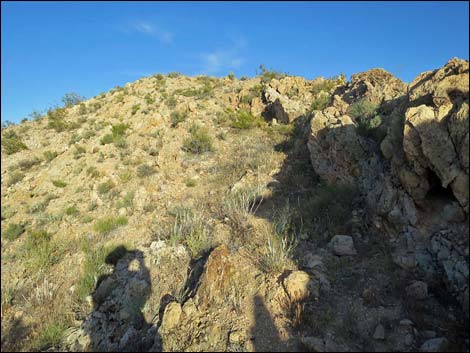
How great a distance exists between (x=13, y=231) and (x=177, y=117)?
7603 millimetres

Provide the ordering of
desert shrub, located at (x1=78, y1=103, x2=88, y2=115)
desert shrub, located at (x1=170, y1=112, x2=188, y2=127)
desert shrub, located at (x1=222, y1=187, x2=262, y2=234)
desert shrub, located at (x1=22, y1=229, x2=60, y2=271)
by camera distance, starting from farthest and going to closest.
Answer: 1. desert shrub, located at (x1=78, y1=103, x2=88, y2=115)
2. desert shrub, located at (x1=170, y1=112, x2=188, y2=127)
3. desert shrub, located at (x1=222, y1=187, x2=262, y2=234)
4. desert shrub, located at (x1=22, y1=229, x2=60, y2=271)

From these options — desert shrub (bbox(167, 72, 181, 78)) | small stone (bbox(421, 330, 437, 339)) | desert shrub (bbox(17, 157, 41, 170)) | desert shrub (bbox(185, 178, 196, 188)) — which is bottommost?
small stone (bbox(421, 330, 437, 339))

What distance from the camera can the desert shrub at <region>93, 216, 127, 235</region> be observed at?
6.79 m

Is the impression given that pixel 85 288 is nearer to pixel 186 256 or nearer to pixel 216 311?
pixel 186 256

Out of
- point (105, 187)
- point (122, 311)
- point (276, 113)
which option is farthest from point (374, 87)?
point (122, 311)

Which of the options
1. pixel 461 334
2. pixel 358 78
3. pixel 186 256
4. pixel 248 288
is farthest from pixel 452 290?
pixel 358 78

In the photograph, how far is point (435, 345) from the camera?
3283 millimetres

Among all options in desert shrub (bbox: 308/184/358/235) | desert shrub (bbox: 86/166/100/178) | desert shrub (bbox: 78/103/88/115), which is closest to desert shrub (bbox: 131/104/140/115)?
desert shrub (bbox: 78/103/88/115)

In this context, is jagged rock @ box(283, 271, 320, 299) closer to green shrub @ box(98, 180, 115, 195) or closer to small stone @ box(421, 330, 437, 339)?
small stone @ box(421, 330, 437, 339)

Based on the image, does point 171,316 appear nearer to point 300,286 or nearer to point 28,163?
point 300,286

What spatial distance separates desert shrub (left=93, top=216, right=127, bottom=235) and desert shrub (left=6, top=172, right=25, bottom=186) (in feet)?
11.1

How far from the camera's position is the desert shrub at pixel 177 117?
12130 millimetres

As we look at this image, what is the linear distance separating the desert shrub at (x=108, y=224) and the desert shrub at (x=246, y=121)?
20.5 ft

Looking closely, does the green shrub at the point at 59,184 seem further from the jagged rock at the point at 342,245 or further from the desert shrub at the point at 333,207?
the jagged rock at the point at 342,245
